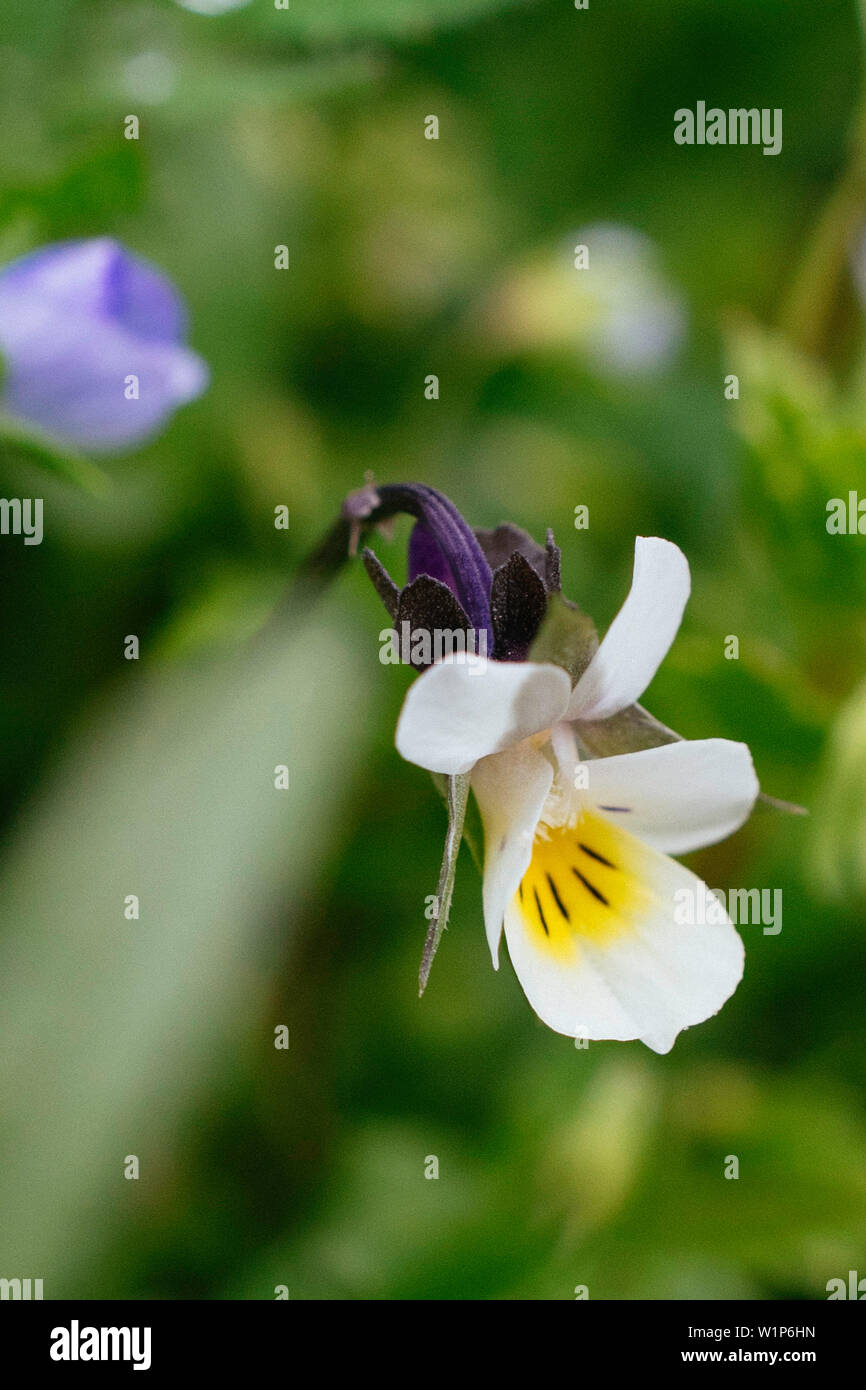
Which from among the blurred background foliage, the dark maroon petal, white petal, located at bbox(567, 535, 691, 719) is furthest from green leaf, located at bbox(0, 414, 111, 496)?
white petal, located at bbox(567, 535, 691, 719)

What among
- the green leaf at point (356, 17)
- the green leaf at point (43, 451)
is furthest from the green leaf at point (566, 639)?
the green leaf at point (356, 17)

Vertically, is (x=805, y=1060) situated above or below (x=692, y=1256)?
above

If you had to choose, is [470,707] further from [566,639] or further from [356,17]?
[356,17]

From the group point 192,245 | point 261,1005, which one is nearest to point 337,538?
point 261,1005

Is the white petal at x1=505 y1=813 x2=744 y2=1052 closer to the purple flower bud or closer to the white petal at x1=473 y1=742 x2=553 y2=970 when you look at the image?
the white petal at x1=473 y1=742 x2=553 y2=970

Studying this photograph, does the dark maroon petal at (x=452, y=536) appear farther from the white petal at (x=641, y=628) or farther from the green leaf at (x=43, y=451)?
the green leaf at (x=43, y=451)

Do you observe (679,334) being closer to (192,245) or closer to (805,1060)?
(192,245)
